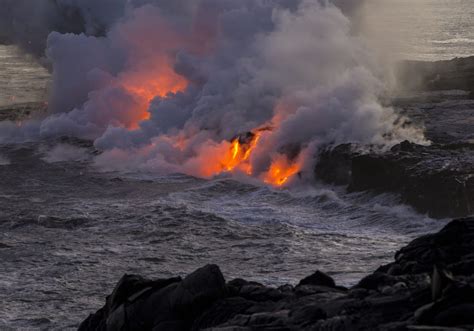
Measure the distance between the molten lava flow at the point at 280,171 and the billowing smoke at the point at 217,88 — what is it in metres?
0.06

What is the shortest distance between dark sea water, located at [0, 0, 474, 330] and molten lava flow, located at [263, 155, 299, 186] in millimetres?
1282

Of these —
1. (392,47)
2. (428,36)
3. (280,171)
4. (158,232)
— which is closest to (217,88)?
(280,171)

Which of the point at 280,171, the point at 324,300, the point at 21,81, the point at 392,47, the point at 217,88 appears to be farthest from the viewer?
the point at 392,47

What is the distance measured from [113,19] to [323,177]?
1080 inches

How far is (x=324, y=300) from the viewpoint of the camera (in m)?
18.1

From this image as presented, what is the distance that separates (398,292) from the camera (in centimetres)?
1702

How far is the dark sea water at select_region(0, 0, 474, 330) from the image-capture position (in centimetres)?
2669

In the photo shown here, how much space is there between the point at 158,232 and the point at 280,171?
984 centimetres

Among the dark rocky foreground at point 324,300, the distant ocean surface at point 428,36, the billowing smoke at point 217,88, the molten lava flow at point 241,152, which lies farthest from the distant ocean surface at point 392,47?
the dark rocky foreground at point 324,300

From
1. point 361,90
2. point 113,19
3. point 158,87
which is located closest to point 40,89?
point 113,19

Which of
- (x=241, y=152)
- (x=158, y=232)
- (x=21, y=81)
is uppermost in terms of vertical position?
(x=21, y=81)

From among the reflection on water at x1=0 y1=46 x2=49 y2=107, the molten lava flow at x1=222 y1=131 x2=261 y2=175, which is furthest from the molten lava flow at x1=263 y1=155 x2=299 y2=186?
the reflection on water at x1=0 y1=46 x2=49 y2=107

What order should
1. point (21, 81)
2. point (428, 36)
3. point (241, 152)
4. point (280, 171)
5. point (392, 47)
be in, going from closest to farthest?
point (280, 171) → point (241, 152) → point (21, 81) → point (392, 47) → point (428, 36)

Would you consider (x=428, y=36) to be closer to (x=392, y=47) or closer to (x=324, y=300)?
(x=392, y=47)
